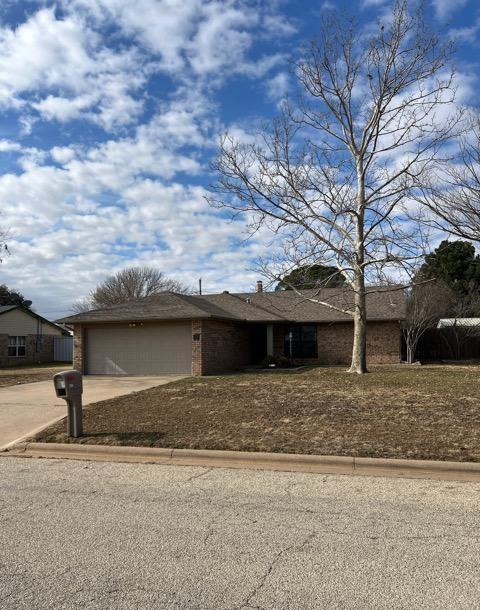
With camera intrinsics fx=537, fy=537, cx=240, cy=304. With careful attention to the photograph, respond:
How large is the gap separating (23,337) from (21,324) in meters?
0.91

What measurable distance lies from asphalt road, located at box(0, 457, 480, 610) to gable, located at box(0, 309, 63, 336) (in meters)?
31.4

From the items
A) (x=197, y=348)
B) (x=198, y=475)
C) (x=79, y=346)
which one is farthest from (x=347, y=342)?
(x=198, y=475)

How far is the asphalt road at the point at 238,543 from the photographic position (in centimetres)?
357

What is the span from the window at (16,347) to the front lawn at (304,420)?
24934 mm

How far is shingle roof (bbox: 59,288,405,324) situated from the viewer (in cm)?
2139

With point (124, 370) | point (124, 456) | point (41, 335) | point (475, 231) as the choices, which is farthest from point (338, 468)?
point (41, 335)

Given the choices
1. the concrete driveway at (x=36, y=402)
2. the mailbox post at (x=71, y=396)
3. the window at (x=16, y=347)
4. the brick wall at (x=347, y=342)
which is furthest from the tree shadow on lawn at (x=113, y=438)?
the window at (x=16, y=347)

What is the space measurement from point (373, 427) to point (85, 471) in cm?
463

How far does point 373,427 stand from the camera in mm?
8945

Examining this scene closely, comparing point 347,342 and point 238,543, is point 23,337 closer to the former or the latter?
point 347,342

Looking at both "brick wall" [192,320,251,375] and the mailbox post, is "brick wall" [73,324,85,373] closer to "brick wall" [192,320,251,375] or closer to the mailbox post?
"brick wall" [192,320,251,375]

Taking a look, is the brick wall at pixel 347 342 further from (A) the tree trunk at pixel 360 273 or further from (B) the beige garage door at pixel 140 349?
(B) the beige garage door at pixel 140 349

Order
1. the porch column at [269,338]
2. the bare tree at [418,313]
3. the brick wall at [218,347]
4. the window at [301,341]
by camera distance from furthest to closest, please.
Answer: the window at [301,341] → the bare tree at [418,313] → the porch column at [269,338] → the brick wall at [218,347]

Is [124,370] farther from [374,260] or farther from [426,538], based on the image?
[426,538]
